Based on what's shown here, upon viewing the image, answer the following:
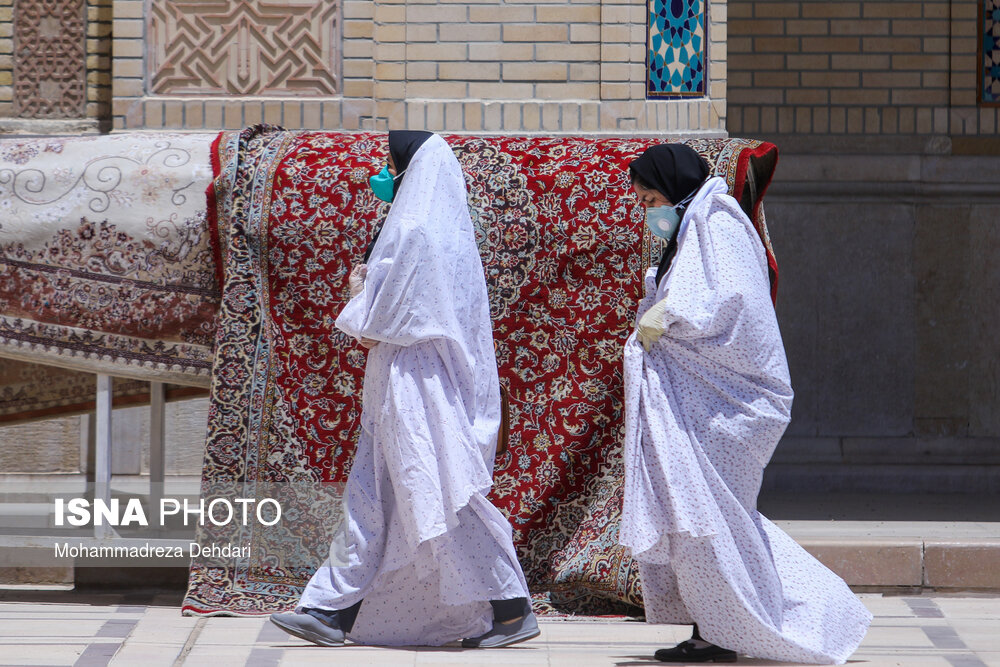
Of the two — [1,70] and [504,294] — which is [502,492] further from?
[1,70]

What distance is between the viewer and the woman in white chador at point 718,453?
11.7 feet

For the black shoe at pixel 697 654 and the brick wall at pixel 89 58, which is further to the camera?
the brick wall at pixel 89 58

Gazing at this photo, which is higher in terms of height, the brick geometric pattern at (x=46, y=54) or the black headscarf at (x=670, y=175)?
the brick geometric pattern at (x=46, y=54)

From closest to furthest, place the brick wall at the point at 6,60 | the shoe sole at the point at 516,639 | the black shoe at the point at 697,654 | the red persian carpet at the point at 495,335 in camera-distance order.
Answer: the black shoe at the point at 697,654 → the shoe sole at the point at 516,639 → the red persian carpet at the point at 495,335 → the brick wall at the point at 6,60

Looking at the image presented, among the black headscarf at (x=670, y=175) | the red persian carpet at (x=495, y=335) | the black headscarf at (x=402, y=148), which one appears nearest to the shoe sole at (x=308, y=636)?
the red persian carpet at (x=495, y=335)

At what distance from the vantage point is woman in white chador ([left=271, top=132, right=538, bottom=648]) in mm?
3725

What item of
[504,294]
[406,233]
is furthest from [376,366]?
[504,294]

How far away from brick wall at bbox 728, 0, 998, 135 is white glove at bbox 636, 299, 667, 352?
11.8 ft

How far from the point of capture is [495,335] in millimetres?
4477

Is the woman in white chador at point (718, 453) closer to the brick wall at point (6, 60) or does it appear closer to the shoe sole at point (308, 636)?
the shoe sole at point (308, 636)

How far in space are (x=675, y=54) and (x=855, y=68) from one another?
1.76m

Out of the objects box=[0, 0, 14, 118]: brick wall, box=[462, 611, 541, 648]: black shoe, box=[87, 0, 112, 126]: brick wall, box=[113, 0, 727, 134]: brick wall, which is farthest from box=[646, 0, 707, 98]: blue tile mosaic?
box=[0, 0, 14, 118]: brick wall

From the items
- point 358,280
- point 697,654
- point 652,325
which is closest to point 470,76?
point 358,280

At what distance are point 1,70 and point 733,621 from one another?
4.25 meters
